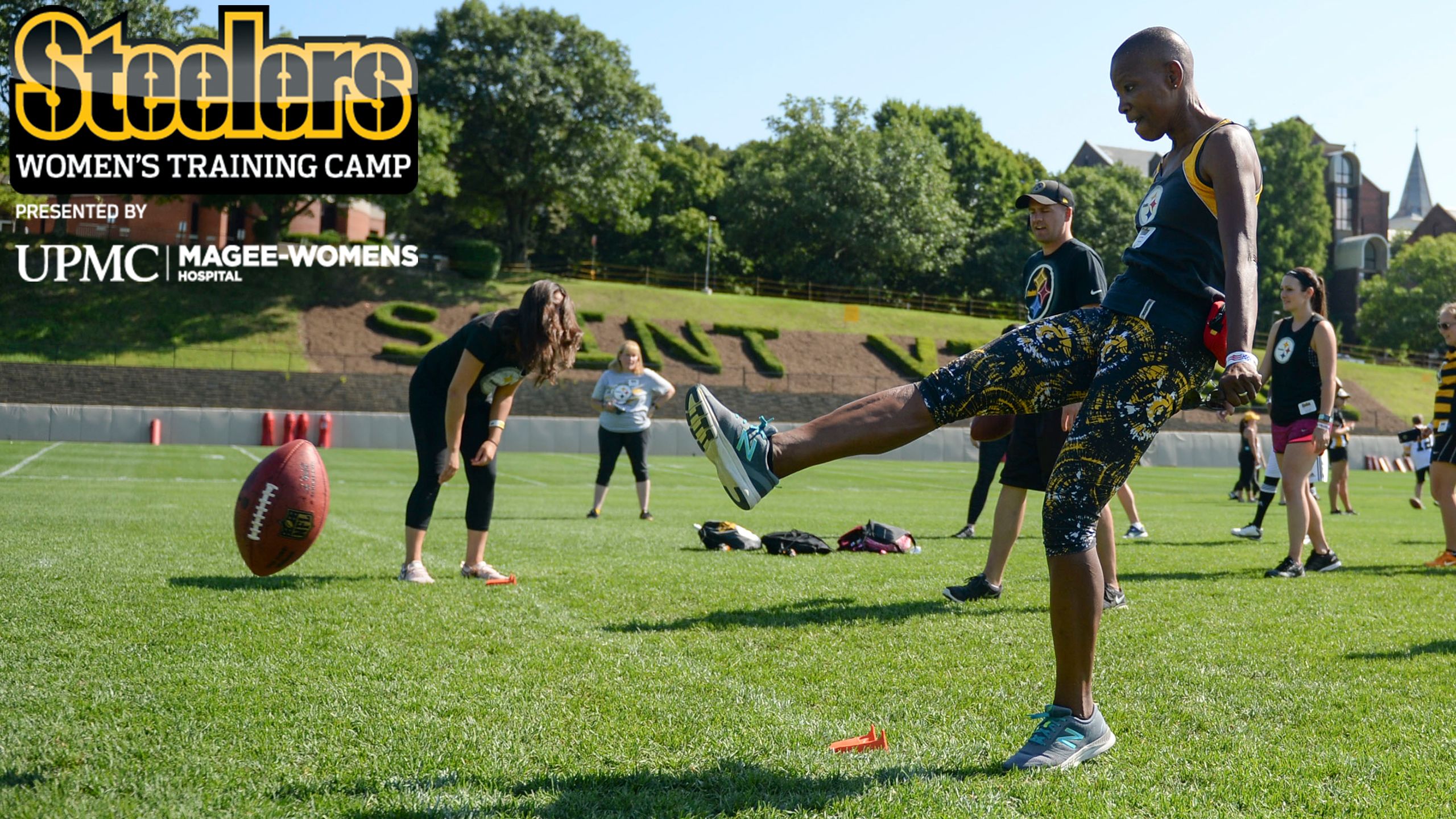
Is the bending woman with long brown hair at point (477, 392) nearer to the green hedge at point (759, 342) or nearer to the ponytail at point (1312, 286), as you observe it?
the ponytail at point (1312, 286)

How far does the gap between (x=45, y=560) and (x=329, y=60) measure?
36.6 m

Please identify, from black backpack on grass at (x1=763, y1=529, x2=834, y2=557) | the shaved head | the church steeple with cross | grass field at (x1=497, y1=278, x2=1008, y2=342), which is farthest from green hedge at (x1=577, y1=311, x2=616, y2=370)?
the church steeple with cross

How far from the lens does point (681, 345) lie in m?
45.4

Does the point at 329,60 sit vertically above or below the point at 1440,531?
above

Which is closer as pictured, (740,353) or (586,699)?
(586,699)

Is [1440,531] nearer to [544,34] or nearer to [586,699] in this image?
[586,699]

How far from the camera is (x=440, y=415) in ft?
21.2

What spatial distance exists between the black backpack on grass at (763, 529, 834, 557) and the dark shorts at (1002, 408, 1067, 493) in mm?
2523

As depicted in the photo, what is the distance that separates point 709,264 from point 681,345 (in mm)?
18337

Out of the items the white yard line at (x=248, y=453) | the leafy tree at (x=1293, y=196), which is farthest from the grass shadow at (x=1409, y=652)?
the leafy tree at (x=1293, y=196)

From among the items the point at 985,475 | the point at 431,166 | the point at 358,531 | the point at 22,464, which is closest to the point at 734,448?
the point at 358,531

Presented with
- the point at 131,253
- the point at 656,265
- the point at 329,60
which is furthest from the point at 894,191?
the point at 131,253

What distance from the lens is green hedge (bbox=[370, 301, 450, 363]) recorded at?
41531mm

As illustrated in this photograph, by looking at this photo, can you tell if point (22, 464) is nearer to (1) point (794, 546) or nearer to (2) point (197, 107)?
(1) point (794, 546)
